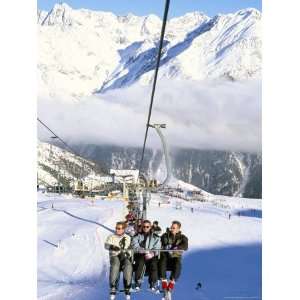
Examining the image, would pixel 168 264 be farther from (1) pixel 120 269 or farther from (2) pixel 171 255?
(1) pixel 120 269

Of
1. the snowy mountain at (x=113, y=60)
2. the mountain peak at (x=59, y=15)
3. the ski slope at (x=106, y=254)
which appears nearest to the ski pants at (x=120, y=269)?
the ski slope at (x=106, y=254)

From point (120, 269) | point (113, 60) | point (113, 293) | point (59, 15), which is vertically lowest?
point (113, 293)

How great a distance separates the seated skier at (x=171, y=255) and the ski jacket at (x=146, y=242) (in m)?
0.08

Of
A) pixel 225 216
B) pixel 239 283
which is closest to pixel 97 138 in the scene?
pixel 225 216

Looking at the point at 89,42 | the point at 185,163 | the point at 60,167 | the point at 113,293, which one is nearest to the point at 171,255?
the point at 113,293

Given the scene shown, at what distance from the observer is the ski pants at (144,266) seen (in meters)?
6.76

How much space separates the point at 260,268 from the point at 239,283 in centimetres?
38

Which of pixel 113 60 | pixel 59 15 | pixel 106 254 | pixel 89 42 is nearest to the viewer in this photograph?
pixel 59 15

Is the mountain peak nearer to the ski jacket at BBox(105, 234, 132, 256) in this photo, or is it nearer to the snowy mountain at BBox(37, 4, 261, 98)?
the snowy mountain at BBox(37, 4, 261, 98)

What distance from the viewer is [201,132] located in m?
17.5

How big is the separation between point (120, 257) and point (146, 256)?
0.32 m

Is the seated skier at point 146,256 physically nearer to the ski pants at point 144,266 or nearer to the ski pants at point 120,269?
the ski pants at point 144,266

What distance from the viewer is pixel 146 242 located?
6.80m
